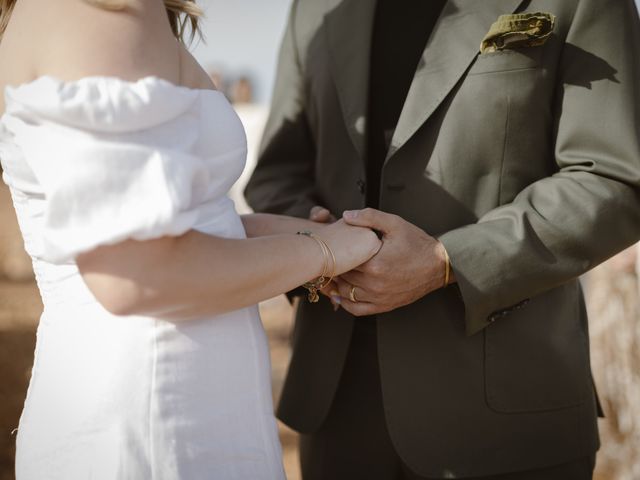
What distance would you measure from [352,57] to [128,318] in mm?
1176

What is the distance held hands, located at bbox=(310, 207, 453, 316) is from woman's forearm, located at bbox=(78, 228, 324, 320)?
0.94ft

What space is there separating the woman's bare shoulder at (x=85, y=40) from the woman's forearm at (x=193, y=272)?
322mm

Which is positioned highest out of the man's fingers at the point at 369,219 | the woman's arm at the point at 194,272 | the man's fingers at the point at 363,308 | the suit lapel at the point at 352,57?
the suit lapel at the point at 352,57

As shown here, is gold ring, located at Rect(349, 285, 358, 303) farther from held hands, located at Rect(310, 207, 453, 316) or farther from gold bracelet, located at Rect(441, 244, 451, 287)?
gold bracelet, located at Rect(441, 244, 451, 287)

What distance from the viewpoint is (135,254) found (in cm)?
119

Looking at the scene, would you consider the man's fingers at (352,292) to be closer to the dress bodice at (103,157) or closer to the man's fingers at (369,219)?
the man's fingers at (369,219)

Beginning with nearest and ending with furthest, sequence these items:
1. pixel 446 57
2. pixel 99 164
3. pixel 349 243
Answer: pixel 99 164 < pixel 349 243 < pixel 446 57

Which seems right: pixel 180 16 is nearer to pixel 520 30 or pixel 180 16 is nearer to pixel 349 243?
pixel 349 243

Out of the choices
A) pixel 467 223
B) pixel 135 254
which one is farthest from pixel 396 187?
pixel 135 254

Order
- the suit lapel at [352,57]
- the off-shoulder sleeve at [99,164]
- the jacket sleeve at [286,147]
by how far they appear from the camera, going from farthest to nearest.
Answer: the jacket sleeve at [286,147] < the suit lapel at [352,57] < the off-shoulder sleeve at [99,164]

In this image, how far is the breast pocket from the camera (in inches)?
72.9

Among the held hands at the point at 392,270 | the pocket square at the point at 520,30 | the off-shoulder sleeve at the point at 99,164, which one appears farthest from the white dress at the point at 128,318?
the pocket square at the point at 520,30

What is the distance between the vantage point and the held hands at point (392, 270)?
5.69ft

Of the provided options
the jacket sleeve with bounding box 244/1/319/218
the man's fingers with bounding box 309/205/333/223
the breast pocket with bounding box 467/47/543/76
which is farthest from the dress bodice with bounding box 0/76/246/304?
the jacket sleeve with bounding box 244/1/319/218
